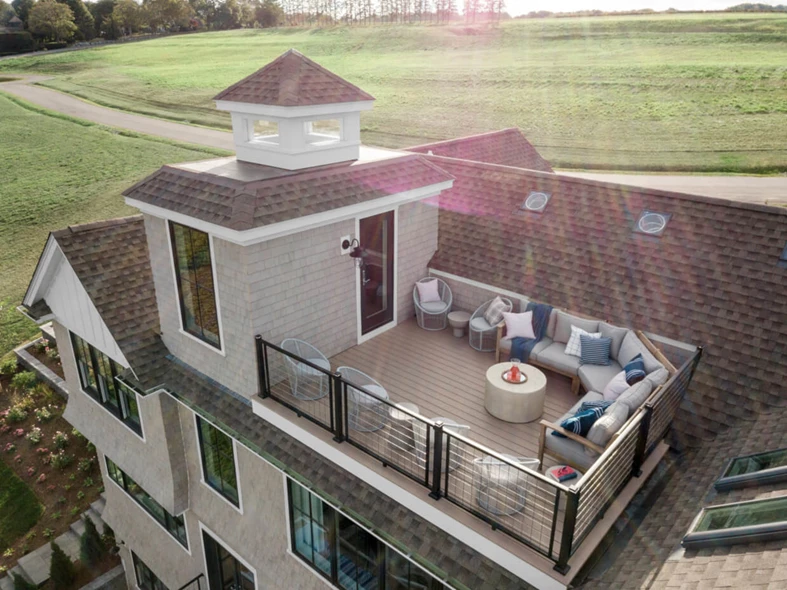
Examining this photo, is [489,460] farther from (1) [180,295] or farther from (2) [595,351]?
(1) [180,295]

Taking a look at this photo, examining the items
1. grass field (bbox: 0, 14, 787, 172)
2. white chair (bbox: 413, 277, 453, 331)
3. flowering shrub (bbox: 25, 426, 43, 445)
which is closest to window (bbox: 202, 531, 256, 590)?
white chair (bbox: 413, 277, 453, 331)

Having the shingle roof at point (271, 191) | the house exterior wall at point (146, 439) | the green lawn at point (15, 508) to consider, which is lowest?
the green lawn at point (15, 508)

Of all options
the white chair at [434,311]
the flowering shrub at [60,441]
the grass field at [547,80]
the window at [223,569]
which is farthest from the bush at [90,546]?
the grass field at [547,80]

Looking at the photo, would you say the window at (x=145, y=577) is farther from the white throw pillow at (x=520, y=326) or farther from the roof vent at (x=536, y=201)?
the roof vent at (x=536, y=201)

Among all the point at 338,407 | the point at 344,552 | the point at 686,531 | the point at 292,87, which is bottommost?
the point at 344,552

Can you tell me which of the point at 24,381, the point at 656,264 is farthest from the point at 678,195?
the point at 24,381

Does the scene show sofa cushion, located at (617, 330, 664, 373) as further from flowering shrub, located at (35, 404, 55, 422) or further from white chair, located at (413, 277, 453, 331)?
flowering shrub, located at (35, 404, 55, 422)

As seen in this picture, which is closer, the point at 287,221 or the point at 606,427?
the point at 606,427
